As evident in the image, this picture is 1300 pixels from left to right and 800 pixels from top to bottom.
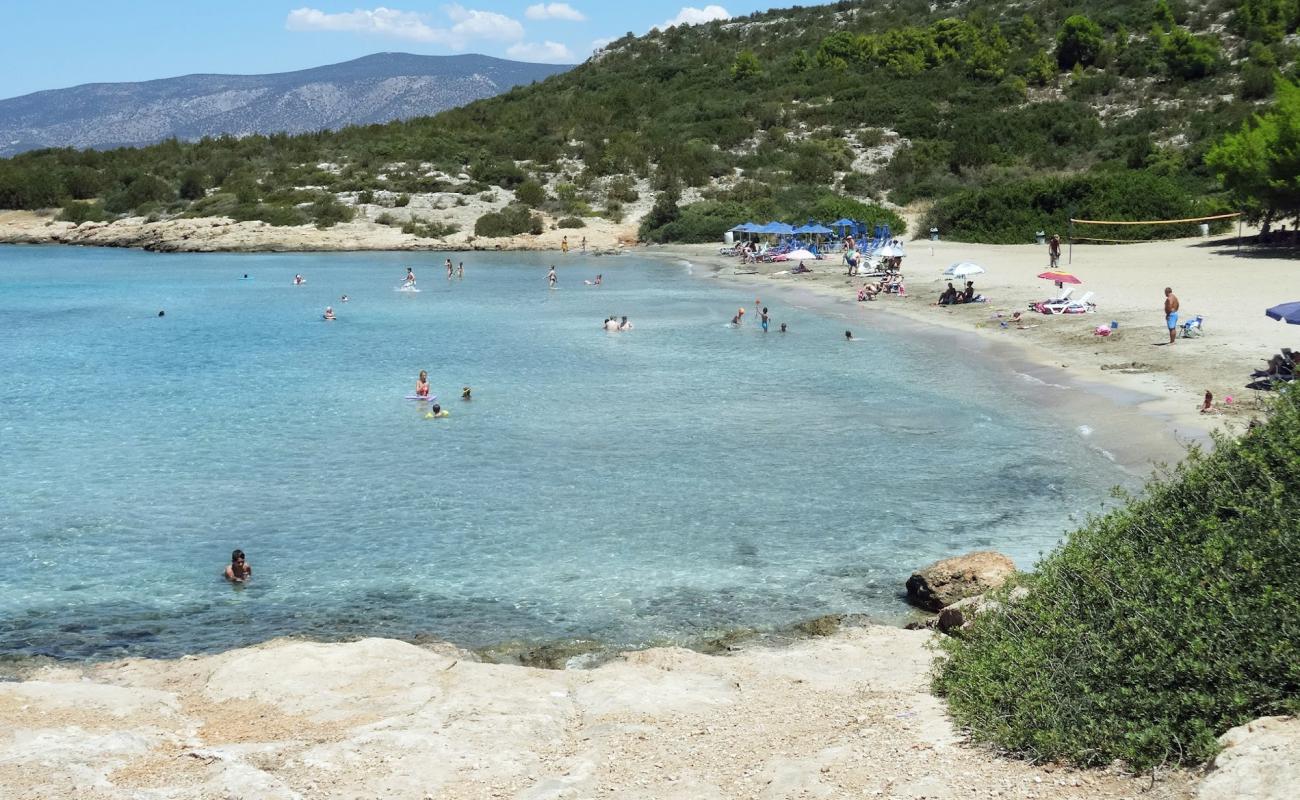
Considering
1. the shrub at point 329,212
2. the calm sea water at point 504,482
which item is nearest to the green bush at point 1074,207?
the calm sea water at point 504,482

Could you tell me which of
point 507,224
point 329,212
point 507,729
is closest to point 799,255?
point 507,224

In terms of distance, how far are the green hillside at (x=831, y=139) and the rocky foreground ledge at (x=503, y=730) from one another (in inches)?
1933

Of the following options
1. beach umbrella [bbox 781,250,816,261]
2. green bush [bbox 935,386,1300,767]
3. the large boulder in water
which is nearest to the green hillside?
beach umbrella [bbox 781,250,816,261]

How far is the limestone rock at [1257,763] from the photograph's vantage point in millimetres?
6734

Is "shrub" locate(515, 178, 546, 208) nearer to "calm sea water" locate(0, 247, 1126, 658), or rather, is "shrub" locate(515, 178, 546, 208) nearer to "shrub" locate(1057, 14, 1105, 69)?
"shrub" locate(1057, 14, 1105, 69)

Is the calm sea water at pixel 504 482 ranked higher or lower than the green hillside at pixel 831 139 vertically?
lower

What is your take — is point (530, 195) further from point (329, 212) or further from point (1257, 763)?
point (1257, 763)

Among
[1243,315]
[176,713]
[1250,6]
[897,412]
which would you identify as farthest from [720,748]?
[1250,6]

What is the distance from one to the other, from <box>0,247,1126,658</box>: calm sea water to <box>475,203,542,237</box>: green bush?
39835 mm

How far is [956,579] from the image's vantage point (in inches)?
537

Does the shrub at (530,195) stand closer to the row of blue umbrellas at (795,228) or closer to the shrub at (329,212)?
the shrub at (329,212)

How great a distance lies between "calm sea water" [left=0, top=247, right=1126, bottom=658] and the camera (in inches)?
572

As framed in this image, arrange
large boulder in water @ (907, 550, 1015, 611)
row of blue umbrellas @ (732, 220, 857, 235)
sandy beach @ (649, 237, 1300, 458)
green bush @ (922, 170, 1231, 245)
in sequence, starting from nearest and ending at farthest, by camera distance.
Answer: large boulder in water @ (907, 550, 1015, 611) < sandy beach @ (649, 237, 1300, 458) < green bush @ (922, 170, 1231, 245) < row of blue umbrellas @ (732, 220, 857, 235)

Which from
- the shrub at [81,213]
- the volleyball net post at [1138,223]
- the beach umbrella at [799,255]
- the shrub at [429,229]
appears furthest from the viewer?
the shrub at [81,213]
